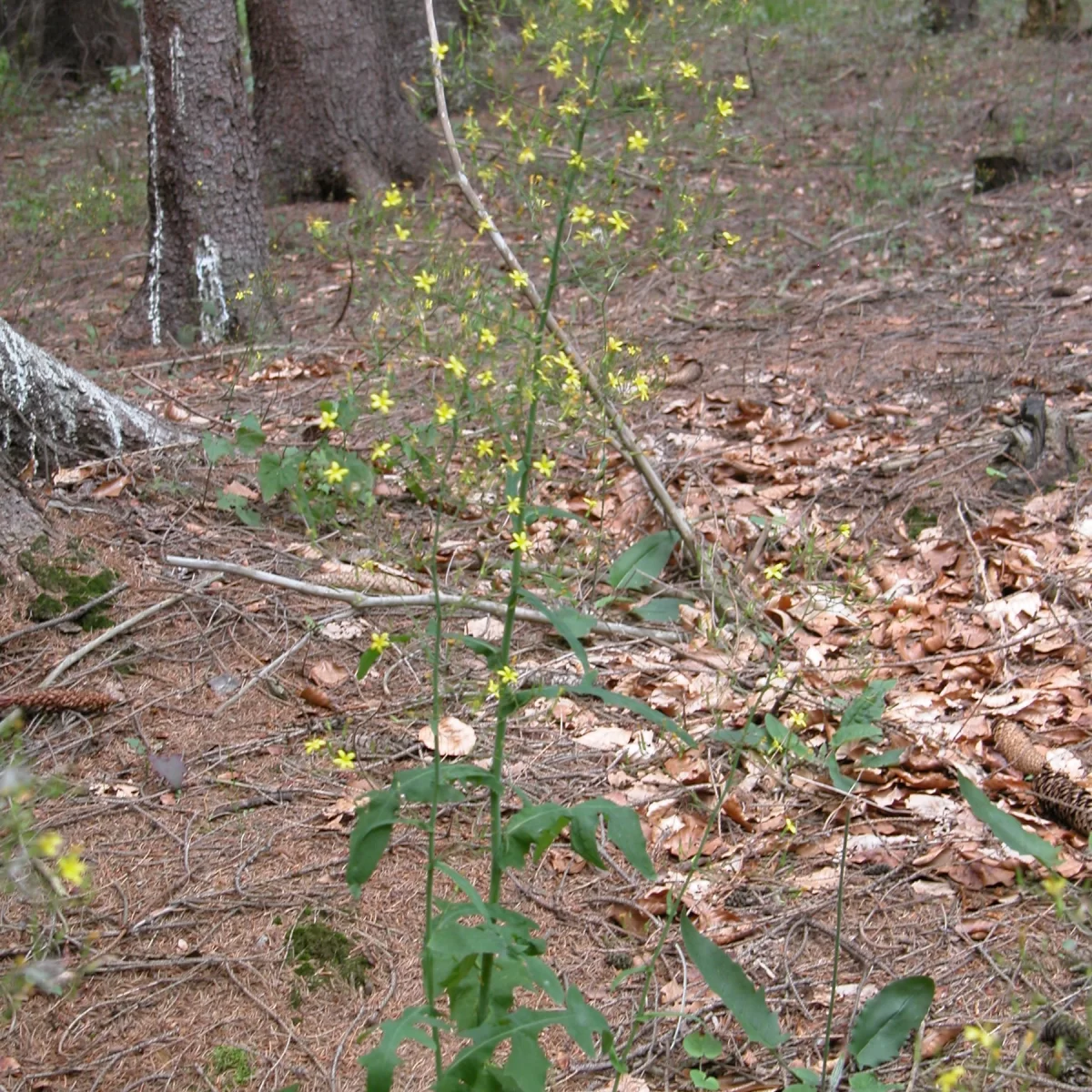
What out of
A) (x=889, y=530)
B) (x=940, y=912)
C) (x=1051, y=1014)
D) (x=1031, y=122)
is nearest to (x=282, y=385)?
(x=889, y=530)

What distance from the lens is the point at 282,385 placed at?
5.14 metres

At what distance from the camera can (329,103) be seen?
770 centimetres

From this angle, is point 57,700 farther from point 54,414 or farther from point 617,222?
point 617,222

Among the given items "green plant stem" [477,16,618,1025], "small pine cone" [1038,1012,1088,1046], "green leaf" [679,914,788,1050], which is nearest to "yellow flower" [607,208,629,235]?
"green plant stem" [477,16,618,1025]

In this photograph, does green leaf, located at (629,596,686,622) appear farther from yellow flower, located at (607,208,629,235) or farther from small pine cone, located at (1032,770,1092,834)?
small pine cone, located at (1032,770,1092,834)

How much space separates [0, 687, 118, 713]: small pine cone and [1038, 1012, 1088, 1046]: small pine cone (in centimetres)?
227

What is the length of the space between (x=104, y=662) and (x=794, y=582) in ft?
6.05

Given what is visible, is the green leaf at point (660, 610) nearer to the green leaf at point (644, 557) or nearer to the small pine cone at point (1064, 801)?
the green leaf at point (644, 557)

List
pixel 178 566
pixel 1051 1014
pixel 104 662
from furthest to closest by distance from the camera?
1. pixel 178 566
2. pixel 104 662
3. pixel 1051 1014

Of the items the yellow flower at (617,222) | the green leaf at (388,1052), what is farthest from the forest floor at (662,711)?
the yellow flower at (617,222)

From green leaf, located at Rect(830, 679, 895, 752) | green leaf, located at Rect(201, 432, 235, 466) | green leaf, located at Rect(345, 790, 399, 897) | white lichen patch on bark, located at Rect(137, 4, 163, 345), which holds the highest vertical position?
white lichen patch on bark, located at Rect(137, 4, 163, 345)

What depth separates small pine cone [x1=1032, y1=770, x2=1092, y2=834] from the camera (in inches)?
98.1

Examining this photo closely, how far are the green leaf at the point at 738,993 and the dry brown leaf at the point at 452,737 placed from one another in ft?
3.51

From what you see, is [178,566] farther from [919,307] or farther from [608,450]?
[919,307]
